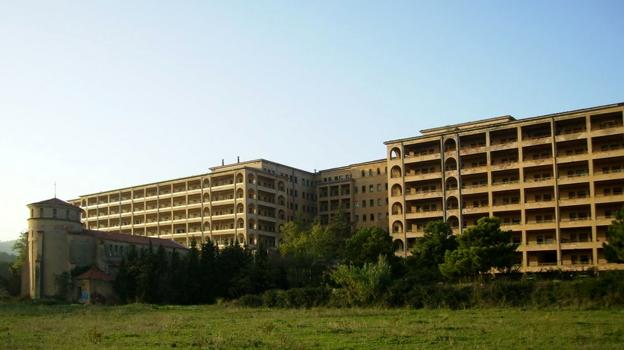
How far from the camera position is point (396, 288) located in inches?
2178

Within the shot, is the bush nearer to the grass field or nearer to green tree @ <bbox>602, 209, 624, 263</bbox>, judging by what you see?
the grass field

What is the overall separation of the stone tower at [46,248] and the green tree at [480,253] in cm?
4921

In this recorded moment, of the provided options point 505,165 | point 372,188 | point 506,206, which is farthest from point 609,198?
point 372,188

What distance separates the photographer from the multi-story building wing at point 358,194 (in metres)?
126

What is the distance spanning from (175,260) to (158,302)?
610cm

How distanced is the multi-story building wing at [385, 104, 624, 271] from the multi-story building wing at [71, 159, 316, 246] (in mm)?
27421

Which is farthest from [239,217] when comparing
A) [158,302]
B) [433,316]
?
[433,316]

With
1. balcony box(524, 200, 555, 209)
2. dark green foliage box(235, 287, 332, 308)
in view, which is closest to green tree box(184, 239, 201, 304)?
dark green foliage box(235, 287, 332, 308)

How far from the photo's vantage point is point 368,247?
8188 cm

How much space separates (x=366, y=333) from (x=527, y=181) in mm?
69689

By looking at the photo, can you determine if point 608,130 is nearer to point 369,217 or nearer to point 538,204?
point 538,204

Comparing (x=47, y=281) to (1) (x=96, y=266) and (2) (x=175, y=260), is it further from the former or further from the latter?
(2) (x=175, y=260)

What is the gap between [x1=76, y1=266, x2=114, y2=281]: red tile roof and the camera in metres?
86.0

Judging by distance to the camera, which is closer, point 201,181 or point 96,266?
point 96,266
